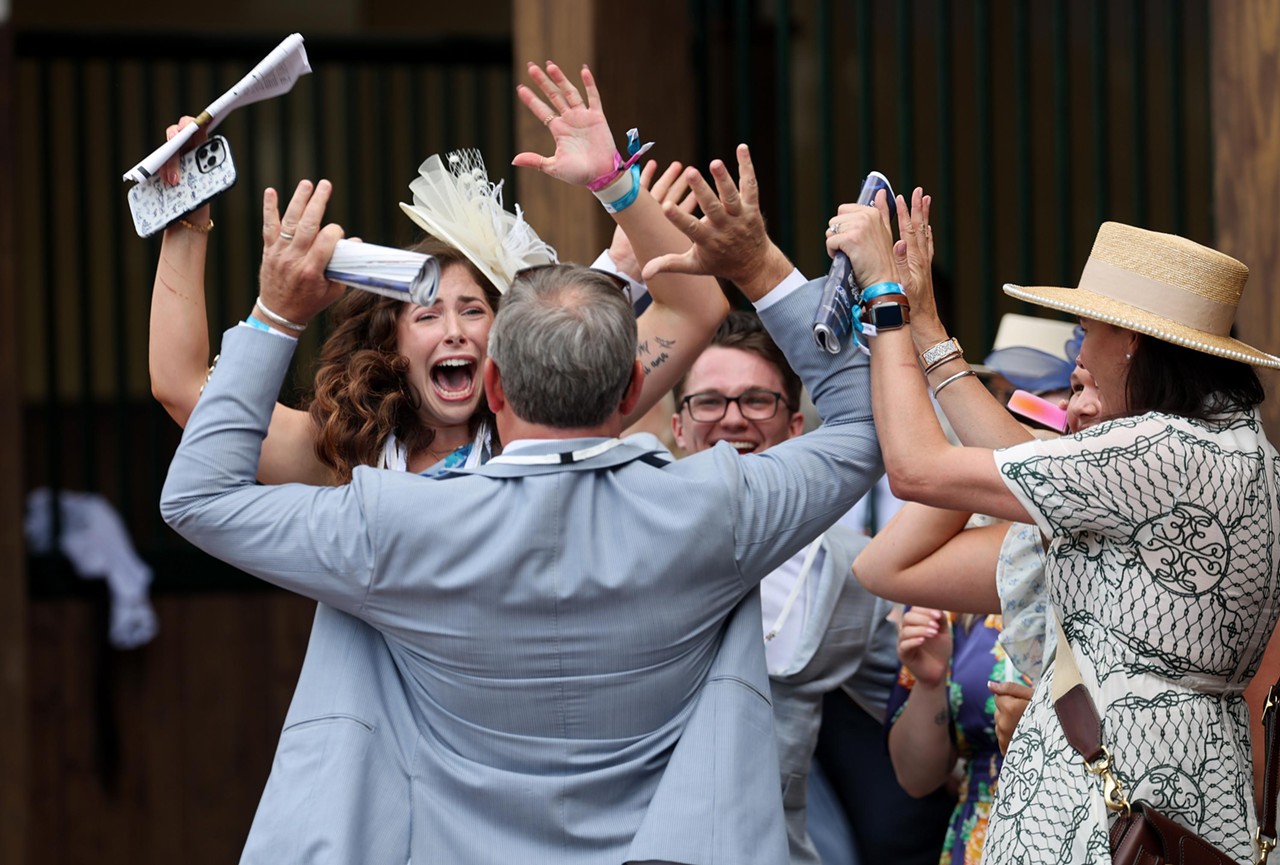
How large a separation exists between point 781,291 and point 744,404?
2.30 ft

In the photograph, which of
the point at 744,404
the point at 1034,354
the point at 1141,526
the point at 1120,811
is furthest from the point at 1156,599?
the point at 1034,354

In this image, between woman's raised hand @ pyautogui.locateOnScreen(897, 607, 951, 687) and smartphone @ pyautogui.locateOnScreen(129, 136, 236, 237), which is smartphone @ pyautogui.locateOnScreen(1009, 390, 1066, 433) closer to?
woman's raised hand @ pyautogui.locateOnScreen(897, 607, 951, 687)

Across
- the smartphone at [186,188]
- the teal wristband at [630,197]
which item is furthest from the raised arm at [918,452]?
the smartphone at [186,188]

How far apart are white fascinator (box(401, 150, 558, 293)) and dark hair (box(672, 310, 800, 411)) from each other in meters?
0.57

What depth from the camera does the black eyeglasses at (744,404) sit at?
2764 millimetres

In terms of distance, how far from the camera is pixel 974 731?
2572 mm

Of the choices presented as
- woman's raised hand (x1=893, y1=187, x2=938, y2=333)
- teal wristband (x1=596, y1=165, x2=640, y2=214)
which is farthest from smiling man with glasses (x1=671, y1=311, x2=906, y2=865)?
woman's raised hand (x1=893, y1=187, x2=938, y2=333)

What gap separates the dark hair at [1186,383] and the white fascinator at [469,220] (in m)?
0.81

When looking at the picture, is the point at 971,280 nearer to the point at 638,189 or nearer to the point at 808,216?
the point at 808,216

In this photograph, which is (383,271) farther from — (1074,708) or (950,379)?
(1074,708)

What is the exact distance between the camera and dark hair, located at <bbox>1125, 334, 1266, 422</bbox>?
1970 mm

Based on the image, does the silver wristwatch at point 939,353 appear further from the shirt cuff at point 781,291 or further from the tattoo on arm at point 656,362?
the tattoo on arm at point 656,362

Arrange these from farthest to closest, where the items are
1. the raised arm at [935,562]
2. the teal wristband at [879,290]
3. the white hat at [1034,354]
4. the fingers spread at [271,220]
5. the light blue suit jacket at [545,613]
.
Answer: the white hat at [1034,354] < the raised arm at [935,562] < the teal wristband at [879,290] < the fingers spread at [271,220] < the light blue suit jacket at [545,613]

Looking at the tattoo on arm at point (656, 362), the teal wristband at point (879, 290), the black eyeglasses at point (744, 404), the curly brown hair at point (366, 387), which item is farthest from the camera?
the black eyeglasses at point (744, 404)
